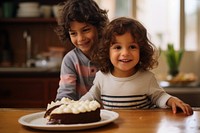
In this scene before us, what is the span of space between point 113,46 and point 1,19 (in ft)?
8.85

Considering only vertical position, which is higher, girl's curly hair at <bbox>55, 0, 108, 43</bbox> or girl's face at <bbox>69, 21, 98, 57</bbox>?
girl's curly hair at <bbox>55, 0, 108, 43</bbox>

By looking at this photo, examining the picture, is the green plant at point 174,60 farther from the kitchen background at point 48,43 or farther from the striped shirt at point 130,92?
the striped shirt at point 130,92

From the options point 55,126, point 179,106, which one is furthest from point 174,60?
point 55,126

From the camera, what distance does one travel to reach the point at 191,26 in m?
4.32

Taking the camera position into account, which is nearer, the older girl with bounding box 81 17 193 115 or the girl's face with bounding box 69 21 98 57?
the older girl with bounding box 81 17 193 115

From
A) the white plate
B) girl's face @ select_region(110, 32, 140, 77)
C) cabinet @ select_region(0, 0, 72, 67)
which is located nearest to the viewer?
the white plate

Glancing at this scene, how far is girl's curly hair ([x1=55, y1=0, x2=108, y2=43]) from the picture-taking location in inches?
70.2

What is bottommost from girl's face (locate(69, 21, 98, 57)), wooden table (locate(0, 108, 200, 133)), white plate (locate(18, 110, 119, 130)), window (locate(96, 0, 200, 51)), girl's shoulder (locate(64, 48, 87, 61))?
wooden table (locate(0, 108, 200, 133))

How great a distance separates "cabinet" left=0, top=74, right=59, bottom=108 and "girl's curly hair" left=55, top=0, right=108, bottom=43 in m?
1.63

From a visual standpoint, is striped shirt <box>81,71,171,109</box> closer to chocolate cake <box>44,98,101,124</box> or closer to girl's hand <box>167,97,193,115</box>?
girl's hand <box>167,97,193,115</box>

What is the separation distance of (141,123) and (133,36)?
452mm

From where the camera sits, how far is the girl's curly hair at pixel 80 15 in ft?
5.85

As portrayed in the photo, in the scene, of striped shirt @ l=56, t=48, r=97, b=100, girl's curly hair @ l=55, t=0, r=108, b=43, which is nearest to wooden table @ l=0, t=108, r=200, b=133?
striped shirt @ l=56, t=48, r=97, b=100

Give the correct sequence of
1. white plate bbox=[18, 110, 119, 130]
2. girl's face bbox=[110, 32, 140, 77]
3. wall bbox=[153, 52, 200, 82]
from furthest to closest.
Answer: wall bbox=[153, 52, 200, 82] < girl's face bbox=[110, 32, 140, 77] < white plate bbox=[18, 110, 119, 130]
